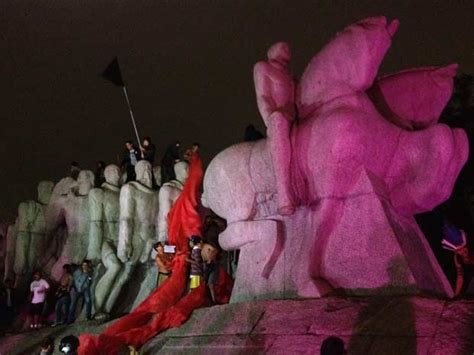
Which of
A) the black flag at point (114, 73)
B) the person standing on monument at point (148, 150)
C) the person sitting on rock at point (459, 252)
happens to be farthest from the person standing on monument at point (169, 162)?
the person sitting on rock at point (459, 252)

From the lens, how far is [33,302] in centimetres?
1216

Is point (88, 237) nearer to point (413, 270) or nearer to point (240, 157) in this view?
point (240, 157)

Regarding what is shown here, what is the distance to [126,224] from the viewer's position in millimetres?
11812

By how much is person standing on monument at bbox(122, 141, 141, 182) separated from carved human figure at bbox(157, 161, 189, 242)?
3.70 ft

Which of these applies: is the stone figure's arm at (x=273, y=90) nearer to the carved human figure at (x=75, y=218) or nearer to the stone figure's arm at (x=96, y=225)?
the stone figure's arm at (x=96, y=225)

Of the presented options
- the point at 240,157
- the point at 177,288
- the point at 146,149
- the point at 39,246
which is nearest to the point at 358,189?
the point at 240,157

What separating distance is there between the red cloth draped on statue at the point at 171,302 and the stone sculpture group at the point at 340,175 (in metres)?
0.72

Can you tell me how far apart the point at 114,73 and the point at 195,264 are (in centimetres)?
602

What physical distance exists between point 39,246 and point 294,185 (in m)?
7.91

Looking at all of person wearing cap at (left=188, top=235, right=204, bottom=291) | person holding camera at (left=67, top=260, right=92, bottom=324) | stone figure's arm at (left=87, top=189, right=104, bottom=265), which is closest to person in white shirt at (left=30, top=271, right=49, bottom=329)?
person holding camera at (left=67, top=260, right=92, bottom=324)

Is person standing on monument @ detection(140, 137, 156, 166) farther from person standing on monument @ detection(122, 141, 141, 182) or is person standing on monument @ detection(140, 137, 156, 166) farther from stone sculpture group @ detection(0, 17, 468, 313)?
stone sculpture group @ detection(0, 17, 468, 313)

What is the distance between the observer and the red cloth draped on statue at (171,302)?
7523 mm

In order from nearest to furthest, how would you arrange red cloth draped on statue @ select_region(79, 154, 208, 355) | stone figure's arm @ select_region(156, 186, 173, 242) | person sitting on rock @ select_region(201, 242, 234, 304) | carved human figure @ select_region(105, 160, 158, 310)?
red cloth draped on statue @ select_region(79, 154, 208, 355) < person sitting on rock @ select_region(201, 242, 234, 304) < stone figure's arm @ select_region(156, 186, 173, 242) < carved human figure @ select_region(105, 160, 158, 310)

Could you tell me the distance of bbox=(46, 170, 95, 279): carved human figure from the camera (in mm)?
13188
